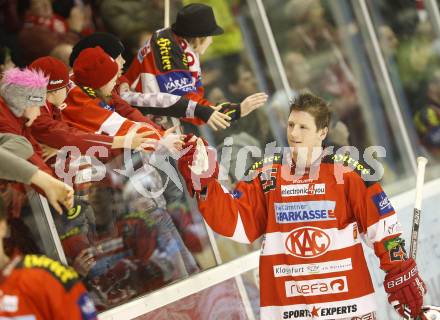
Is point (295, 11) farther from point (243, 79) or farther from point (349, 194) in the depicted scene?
point (349, 194)

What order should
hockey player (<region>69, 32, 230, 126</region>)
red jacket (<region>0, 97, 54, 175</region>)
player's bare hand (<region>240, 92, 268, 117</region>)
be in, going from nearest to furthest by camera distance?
1. red jacket (<region>0, 97, 54, 175</region>)
2. hockey player (<region>69, 32, 230, 126</region>)
3. player's bare hand (<region>240, 92, 268, 117</region>)

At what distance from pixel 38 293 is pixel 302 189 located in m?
1.20

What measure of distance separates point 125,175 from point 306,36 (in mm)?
2445

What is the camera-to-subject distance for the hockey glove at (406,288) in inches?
Result: 120

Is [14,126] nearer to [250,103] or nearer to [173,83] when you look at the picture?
[173,83]

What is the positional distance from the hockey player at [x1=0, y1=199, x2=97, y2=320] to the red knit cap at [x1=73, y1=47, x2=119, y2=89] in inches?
46.2

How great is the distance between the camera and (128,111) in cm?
346

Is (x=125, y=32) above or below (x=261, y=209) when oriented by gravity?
above

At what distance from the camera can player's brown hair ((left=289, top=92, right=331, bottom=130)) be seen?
3.18m

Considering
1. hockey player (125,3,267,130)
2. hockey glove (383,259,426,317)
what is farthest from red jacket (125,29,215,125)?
hockey glove (383,259,426,317)

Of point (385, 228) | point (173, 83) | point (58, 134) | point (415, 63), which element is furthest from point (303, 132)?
point (415, 63)

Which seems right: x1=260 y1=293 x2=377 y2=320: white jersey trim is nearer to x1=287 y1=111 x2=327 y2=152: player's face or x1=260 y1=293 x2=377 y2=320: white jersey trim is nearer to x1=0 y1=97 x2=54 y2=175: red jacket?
x1=287 y1=111 x2=327 y2=152: player's face

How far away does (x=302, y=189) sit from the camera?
10.3ft

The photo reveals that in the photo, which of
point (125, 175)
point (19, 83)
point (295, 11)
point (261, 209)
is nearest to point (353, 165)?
point (261, 209)
